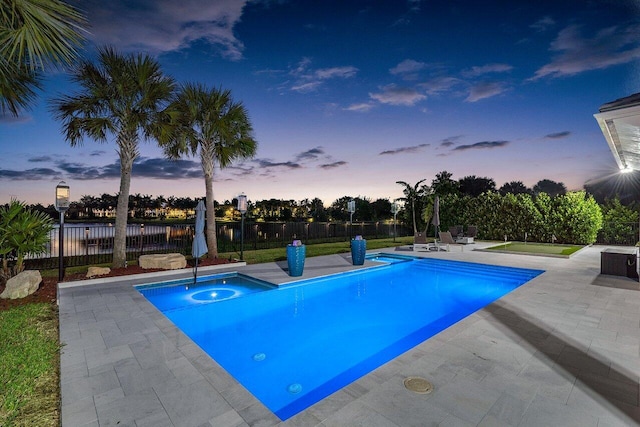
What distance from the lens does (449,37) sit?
42.5 feet

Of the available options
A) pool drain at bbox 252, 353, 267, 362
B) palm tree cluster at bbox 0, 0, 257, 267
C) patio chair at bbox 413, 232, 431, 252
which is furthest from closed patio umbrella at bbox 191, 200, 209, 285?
patio chair at bbox 413, 232, 431, 252

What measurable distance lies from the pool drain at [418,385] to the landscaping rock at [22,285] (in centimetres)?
778

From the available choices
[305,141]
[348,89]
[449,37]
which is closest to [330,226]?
[305,141]

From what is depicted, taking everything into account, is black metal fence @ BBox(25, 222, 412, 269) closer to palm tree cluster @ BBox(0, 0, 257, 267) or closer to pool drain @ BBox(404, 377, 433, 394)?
palm tree cluster @ BBox(0, 0, 257, 267)


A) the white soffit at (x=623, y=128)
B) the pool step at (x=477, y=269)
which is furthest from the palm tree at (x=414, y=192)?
the white soffit at (x=623, y=128)

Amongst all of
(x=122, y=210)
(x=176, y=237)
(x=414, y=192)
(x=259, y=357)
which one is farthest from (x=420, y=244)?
(x=122, y=210)

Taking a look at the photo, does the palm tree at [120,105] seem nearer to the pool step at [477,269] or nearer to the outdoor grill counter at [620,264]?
the pool step at [477,269]

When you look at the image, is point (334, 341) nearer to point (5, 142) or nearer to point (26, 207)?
point (26, 207)

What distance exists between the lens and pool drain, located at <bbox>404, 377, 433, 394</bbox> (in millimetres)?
2623

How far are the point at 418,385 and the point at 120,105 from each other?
973 cm

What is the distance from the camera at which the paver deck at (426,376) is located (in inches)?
89.9

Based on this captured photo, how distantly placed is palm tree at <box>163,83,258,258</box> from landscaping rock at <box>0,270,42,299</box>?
4574 mm

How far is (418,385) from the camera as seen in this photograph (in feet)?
8.89

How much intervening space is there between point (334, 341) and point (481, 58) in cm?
1503
